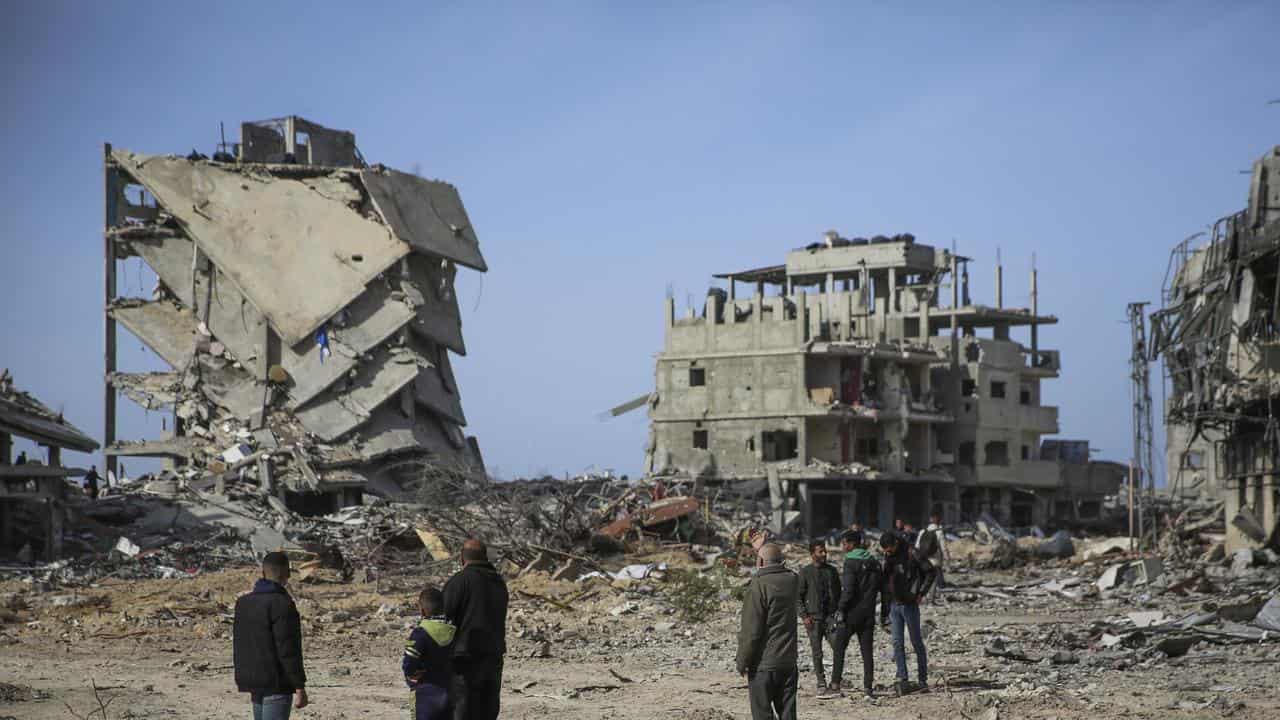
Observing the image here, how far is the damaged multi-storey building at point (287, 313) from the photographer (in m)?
40.9

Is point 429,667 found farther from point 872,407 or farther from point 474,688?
point 872,407

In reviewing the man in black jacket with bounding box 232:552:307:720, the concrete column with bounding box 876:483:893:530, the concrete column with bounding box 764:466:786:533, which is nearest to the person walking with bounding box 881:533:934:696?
the man in black jacket with bounding box 232:552:307:720

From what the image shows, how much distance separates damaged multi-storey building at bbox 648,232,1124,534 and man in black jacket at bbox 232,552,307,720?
135 ft

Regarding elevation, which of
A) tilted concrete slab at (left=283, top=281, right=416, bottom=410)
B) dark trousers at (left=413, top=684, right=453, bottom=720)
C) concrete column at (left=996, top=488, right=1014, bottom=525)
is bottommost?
concrete column at (left=996, top=488, right=1014, bottom=525)

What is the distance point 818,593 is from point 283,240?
3077cm

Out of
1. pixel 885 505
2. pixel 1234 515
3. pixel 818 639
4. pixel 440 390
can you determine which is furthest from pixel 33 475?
pixel 885 505

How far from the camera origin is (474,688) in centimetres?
909

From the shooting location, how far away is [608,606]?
23000 mm

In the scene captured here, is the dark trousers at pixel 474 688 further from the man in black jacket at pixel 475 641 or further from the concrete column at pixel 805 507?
the concrete column at pixel 805 507

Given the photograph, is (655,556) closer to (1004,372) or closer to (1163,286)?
(1163,286)

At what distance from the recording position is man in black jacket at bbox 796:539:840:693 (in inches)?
518

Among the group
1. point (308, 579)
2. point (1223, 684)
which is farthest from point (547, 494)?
point (1223, 684)

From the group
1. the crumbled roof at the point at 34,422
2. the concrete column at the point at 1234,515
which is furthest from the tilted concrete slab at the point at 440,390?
the concrete column at the point at 1234,515

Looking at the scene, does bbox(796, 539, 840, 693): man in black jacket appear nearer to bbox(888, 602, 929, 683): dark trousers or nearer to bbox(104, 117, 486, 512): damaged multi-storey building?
bbox(888, 602, 929, 683): dark trousers
